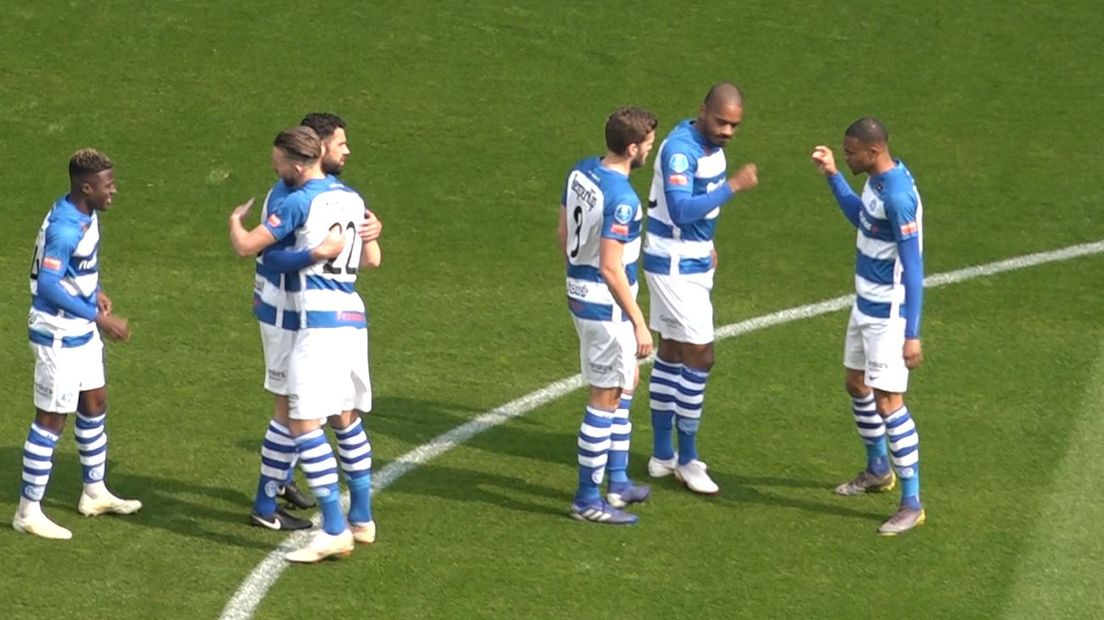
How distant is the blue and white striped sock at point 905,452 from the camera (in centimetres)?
1053

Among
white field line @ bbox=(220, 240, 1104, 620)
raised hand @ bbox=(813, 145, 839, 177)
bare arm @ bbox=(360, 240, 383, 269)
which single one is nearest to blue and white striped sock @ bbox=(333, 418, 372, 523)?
white field line @ bbox=(220, 240, 1104, 620)

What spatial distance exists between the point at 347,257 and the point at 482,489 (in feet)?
6.47

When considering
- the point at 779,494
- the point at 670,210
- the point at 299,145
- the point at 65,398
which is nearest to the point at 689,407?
the point at 779,494

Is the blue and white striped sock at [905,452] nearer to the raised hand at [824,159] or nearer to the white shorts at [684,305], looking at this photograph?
the white shorts at [684,305]

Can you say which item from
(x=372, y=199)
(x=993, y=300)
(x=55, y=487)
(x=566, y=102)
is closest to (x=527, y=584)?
(x=55, y=487)

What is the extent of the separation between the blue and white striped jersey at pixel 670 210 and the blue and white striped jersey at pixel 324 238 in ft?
6.20

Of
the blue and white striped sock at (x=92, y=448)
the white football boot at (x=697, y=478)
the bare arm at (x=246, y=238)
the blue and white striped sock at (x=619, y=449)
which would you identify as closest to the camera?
the bare arm at (x=246, y=238)

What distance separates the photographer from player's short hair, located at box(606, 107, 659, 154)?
10172 millimetres

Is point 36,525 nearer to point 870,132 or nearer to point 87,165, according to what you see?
point 87,165

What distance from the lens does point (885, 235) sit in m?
10.5

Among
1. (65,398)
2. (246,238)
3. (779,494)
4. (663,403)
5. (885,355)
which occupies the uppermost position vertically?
(246,238)

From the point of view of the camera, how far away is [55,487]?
11156mm

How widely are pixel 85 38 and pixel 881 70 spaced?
25.7 ft

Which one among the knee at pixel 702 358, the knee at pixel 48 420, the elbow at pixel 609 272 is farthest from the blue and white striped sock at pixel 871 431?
the knee at pixel 48 420
